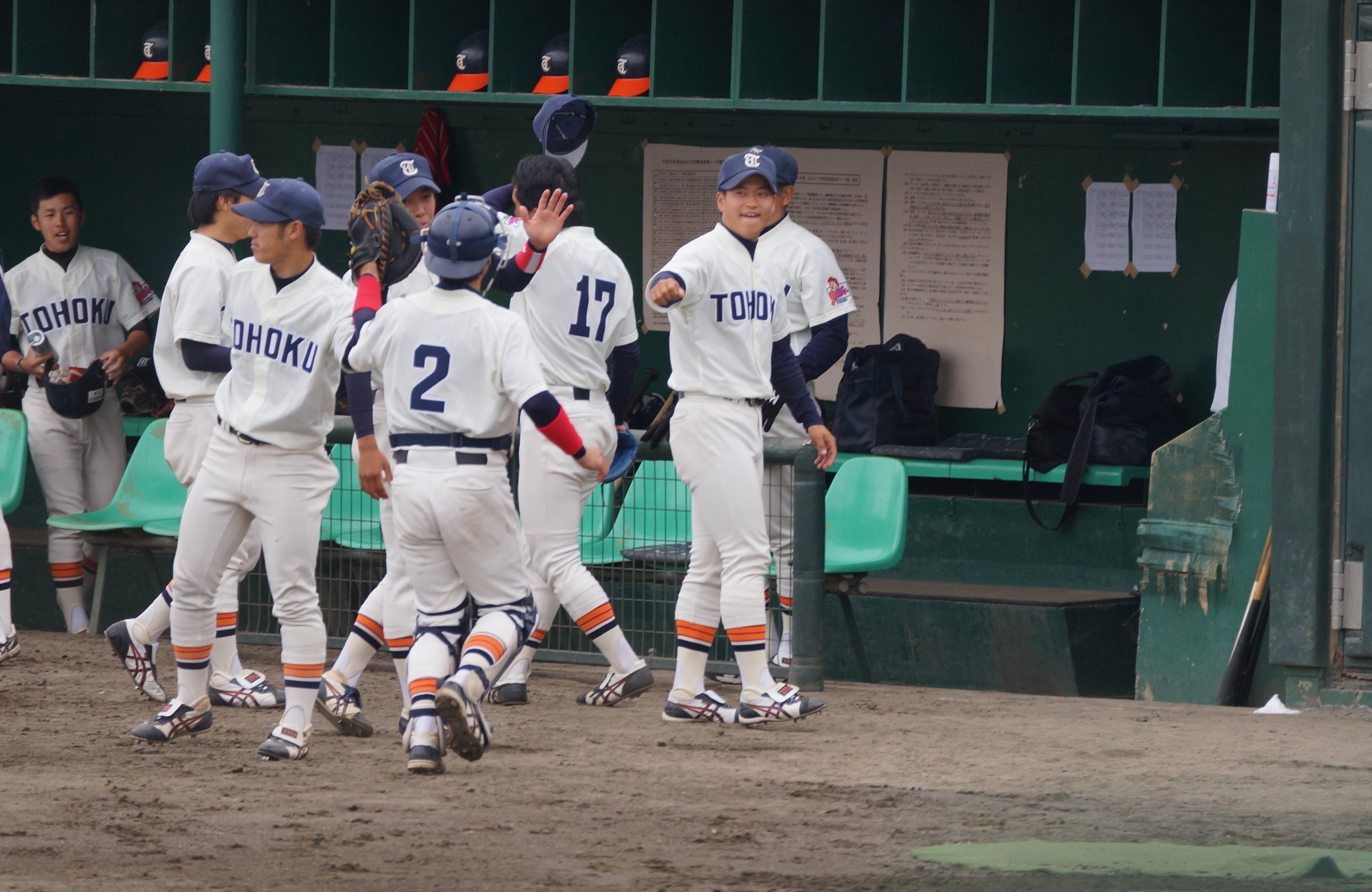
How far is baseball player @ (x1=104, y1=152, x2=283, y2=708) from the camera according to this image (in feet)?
18.5

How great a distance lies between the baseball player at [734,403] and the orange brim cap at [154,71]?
3.34 meters

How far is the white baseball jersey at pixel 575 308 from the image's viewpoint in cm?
579

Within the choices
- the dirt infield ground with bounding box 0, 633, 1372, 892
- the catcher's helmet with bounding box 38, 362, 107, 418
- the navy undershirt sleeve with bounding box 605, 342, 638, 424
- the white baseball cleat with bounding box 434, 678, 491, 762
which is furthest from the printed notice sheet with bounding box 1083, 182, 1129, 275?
the white baseball cleat with bounding box 434, 678, 491, 762

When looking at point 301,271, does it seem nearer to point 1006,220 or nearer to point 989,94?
point 989,94


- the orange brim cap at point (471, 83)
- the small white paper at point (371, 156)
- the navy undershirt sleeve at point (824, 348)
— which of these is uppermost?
the orange brim cap at point (471, 83)

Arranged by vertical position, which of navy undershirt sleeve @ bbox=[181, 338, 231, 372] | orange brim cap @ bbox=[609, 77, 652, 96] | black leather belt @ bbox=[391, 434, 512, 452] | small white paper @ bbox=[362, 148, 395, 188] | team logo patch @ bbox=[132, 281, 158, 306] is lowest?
black leather belt @ bbox=[391, 434, 512, 452]

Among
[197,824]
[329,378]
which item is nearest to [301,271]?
[329,378]

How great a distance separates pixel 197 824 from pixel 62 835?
295mm

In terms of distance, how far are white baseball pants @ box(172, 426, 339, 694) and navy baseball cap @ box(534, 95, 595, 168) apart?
159cm

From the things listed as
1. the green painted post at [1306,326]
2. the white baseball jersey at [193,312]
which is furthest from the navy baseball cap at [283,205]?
the green painted post at [1306,326]

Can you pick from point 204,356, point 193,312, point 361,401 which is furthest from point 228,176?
point 361,401

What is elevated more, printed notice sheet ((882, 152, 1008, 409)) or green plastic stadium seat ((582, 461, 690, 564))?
printed notice sheet ((882, 152, 1008, 409))

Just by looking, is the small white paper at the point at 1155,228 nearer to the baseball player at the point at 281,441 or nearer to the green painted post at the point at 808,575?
the green painted post at the point at 808,575

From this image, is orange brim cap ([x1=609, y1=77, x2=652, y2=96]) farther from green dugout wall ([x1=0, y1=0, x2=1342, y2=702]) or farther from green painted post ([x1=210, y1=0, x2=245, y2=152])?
green painted post ([x1=210, y1=0, x2=245, y2=152])
